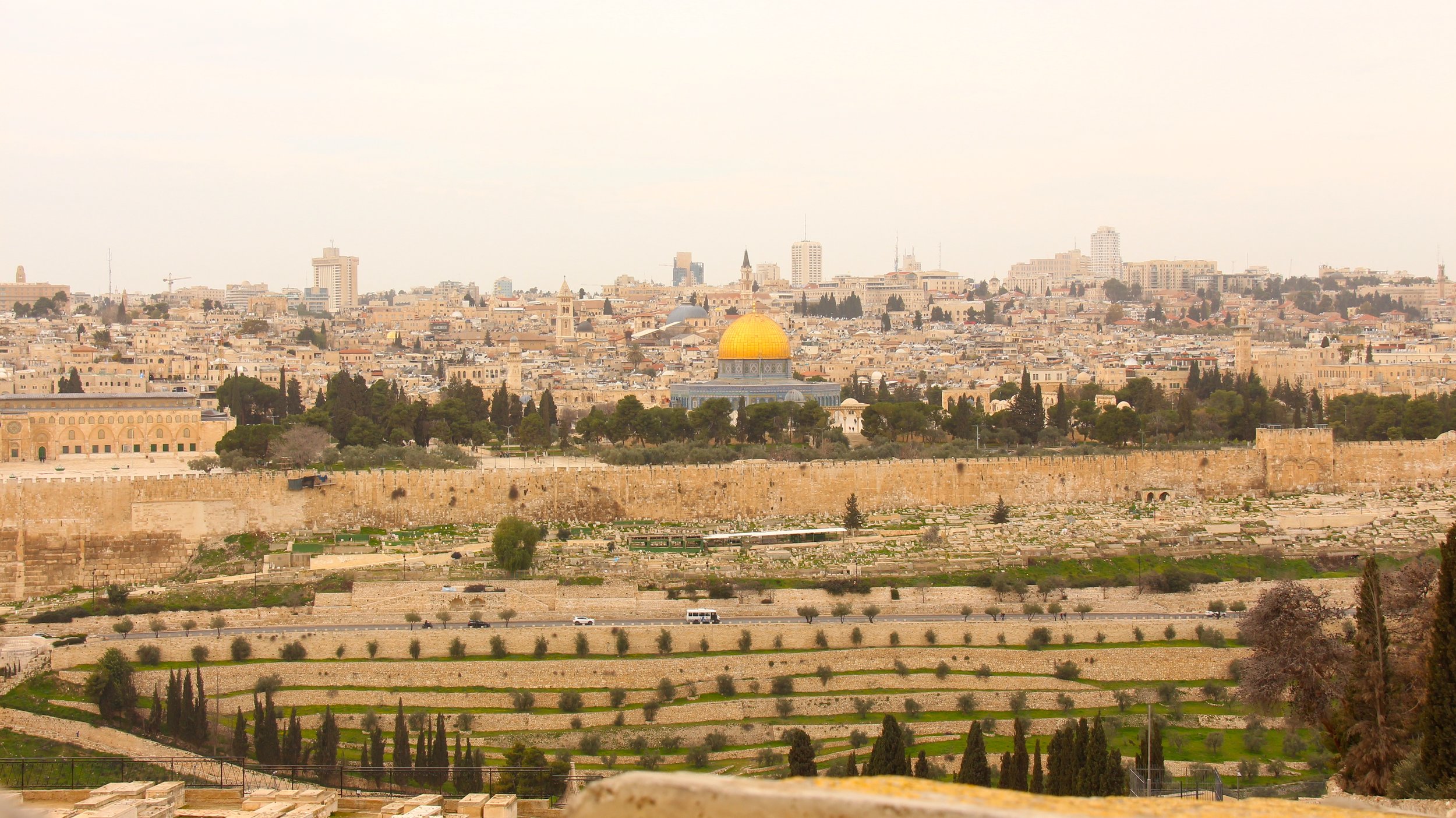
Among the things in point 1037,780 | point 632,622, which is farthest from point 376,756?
point 1037,780

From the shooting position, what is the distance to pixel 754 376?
48.0 meters

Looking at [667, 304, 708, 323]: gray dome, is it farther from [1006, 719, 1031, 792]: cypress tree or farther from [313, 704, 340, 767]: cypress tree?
[1006, 719, 1031, 792]: cypress tree

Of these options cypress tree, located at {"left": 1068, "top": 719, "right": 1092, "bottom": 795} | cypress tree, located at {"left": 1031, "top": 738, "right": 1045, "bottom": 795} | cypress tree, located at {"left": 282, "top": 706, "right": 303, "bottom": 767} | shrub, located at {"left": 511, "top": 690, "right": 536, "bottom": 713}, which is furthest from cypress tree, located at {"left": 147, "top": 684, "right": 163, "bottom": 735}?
cypress tree, located at {"left": 1068, "top": 719, "right": 1092, "bottom": 795}

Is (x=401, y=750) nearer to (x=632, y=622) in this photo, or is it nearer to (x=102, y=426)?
(x=632, y=622)

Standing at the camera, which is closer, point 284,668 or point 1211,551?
point 284,668

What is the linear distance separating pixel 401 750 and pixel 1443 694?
1030 cm

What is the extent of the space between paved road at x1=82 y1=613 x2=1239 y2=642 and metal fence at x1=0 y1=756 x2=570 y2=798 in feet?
14.5

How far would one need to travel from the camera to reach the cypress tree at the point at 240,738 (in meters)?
17.7

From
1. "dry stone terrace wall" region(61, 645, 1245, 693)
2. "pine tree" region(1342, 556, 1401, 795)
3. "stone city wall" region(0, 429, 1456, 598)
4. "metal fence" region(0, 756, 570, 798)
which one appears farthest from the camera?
"stone city wall" region(0, 429, 1456, 598)

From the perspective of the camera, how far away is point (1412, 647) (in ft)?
51.7

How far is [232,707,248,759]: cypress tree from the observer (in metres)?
17.7

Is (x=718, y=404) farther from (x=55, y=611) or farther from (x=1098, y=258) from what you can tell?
(x=1098, y=258)

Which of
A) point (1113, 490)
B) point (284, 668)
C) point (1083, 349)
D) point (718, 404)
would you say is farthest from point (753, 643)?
point (1083, 349)

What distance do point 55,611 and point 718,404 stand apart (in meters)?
19.4
